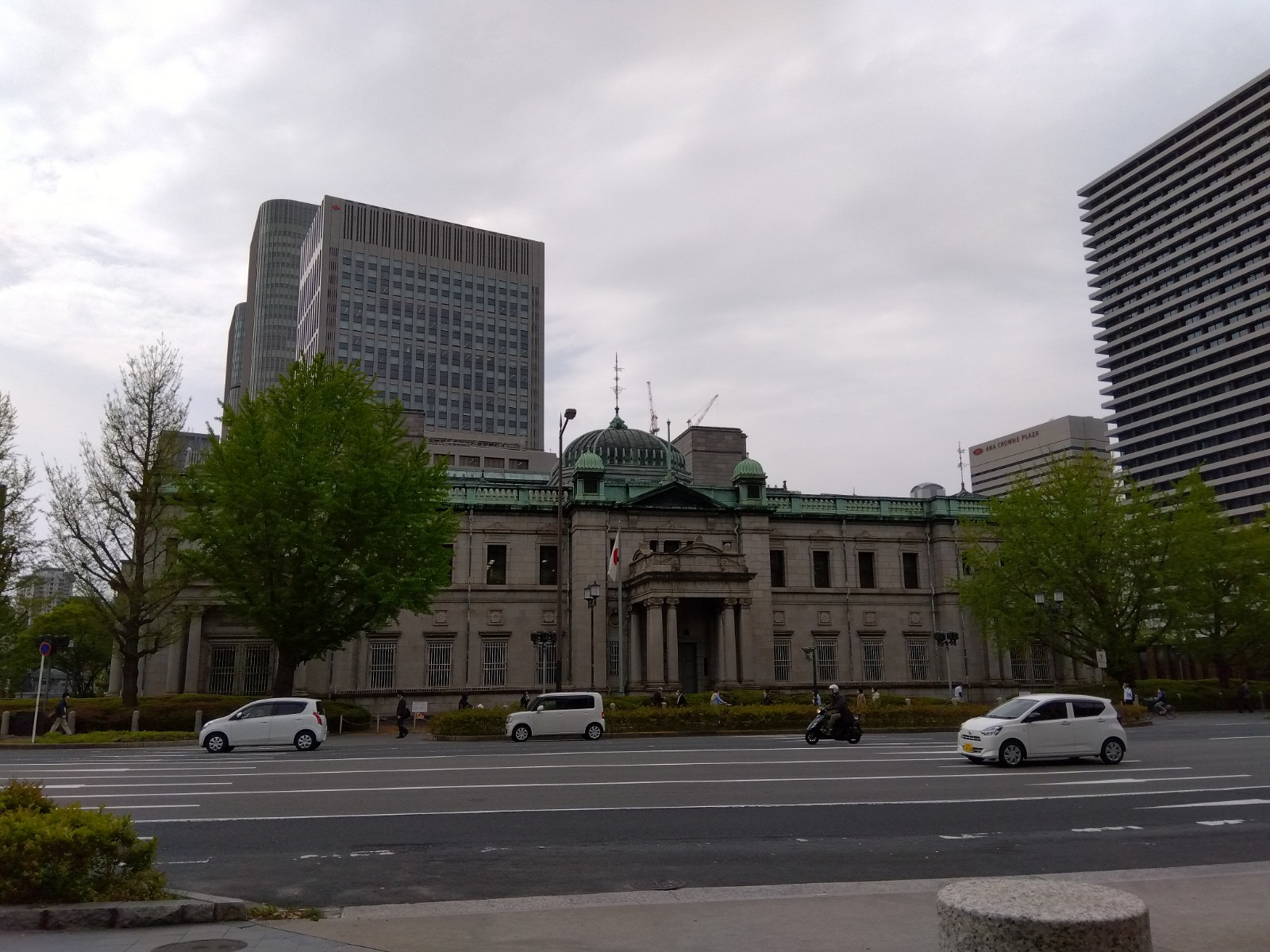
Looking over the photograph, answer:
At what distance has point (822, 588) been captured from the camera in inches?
2183

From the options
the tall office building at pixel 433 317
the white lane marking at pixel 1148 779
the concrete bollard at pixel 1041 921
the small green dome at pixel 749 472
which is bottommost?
the white lane marking at pixel 1148 779

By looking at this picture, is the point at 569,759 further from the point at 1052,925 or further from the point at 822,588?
the point at 822,588

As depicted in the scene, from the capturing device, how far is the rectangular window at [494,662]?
50719 millimetres

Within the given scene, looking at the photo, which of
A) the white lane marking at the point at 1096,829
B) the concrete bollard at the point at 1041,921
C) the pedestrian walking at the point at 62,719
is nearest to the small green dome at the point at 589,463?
the pedestrian walking at the point at 62,719

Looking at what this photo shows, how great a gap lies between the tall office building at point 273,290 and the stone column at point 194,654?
129045 millimetres

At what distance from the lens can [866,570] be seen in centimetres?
5712

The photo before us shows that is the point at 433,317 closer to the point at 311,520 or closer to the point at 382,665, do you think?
the point at 382,665

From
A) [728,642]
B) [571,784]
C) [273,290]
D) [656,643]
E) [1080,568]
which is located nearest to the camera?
[571,784]

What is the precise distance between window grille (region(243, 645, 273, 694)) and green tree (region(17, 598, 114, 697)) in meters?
8.34

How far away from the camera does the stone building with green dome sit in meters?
48.3

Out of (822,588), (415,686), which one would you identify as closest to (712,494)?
(822,588)

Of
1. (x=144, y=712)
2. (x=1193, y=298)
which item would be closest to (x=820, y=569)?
(x=144, y=712)

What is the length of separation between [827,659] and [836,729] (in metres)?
29.0

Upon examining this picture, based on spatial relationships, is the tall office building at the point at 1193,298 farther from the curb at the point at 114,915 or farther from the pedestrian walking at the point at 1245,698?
the curb at the point at 114,915
